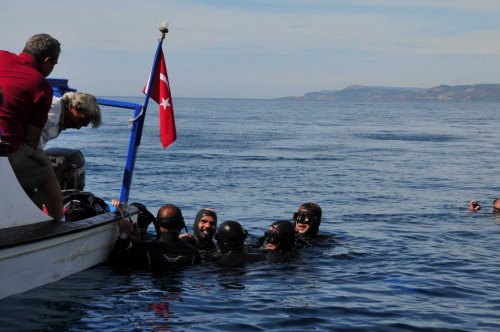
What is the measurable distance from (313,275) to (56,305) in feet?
11.4

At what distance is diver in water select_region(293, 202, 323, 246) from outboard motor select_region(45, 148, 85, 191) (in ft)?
11.6

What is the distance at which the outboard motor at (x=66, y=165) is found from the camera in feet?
32.7

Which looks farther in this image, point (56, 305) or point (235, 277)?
point (235, 277)

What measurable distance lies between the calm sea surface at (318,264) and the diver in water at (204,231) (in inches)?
25.3

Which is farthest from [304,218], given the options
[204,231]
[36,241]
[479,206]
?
[479,206]

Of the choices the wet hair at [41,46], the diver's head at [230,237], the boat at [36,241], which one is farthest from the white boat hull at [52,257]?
the wet hair at [41,46]

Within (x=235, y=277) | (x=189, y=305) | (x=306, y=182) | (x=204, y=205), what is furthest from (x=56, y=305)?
(x=306, y=182)

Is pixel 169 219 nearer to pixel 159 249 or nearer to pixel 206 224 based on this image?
pixel 159 249

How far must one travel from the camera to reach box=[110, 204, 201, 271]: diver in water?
998 cm

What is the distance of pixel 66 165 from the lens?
10055mm

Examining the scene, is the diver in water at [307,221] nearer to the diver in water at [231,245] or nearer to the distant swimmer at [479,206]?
the diver in water at [231,245]

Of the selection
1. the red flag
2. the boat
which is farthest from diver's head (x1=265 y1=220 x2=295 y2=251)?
the boat

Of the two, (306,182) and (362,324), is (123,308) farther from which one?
(306,182)

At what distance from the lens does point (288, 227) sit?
36.1ft
